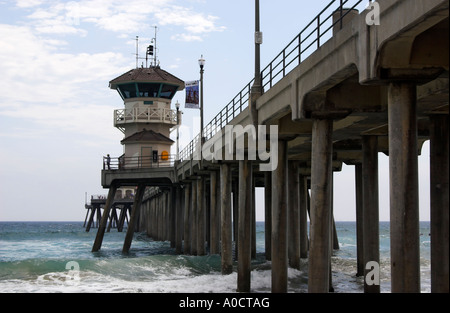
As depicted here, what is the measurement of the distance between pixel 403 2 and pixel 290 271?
845 inches

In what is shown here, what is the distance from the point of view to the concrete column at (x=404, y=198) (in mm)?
11594

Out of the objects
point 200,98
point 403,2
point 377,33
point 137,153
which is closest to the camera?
point 403,2

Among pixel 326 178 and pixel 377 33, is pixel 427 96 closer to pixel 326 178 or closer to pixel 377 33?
pixel 326 178

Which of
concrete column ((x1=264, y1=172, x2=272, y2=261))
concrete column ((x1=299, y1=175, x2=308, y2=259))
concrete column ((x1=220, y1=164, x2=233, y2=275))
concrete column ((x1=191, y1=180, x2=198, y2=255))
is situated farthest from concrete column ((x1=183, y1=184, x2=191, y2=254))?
concrete column ((x1=220, y1=164, x2=233, y2=275))

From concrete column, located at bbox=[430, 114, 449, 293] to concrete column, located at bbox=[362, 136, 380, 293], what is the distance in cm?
515

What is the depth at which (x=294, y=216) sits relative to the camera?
1119 inches

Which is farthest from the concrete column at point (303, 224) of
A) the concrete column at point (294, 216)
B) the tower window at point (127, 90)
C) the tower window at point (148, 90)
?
the tower window at point (127, 90)

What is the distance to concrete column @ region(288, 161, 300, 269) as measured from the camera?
28394 mm

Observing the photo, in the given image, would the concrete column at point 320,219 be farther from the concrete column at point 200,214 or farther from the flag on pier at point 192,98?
the flag on pier at point 192,98

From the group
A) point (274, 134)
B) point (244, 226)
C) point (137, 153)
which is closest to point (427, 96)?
point (274, 134)

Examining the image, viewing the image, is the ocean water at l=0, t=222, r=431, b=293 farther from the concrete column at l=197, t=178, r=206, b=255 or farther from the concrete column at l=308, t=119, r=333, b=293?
the concrete column at l=308, t=119, r=333, b=293

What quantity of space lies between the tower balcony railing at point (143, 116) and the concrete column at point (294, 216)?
30.9m

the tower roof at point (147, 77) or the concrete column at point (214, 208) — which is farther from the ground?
the tower roof at point (147, 77)

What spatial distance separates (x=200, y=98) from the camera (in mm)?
38125
